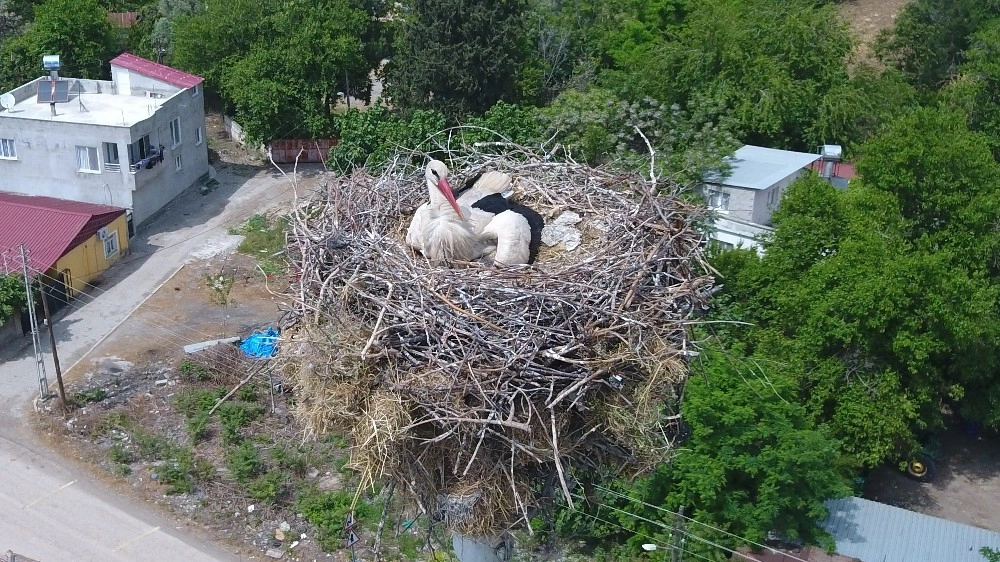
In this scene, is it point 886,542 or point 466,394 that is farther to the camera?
point 886,542

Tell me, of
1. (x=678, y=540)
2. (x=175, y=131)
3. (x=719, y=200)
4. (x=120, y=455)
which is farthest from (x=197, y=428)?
(x=175, y=131)

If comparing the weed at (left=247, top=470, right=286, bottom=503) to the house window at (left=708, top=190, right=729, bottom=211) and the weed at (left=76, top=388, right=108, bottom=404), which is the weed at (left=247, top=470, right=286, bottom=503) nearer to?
the weed at (left=76, top=388, right=108, bottom=404)

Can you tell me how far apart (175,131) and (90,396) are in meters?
10.2

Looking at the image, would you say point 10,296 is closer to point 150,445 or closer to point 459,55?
point 150,445

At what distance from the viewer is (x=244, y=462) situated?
16906 millimetres

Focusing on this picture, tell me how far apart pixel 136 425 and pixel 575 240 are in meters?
11.1

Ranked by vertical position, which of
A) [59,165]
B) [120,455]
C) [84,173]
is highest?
[59,165]

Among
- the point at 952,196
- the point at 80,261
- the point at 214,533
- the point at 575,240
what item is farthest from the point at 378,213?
the point at 80,261

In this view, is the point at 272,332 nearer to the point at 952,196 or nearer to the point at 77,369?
Answer: the point at 77,369

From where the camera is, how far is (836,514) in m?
16.1

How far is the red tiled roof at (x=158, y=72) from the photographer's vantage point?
27062mm

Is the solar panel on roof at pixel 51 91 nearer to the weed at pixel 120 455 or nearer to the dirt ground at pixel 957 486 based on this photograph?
the weed at pixel 120 455

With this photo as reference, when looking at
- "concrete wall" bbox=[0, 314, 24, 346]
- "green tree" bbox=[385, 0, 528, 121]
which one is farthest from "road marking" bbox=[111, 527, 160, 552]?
"green tree" bbox=[385, 0, 528, 121]

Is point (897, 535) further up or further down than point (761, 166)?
further down
